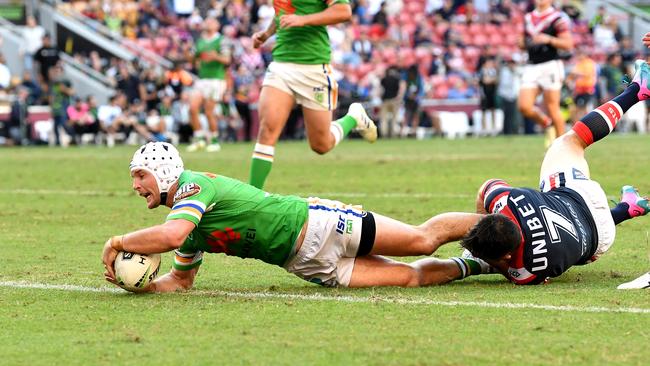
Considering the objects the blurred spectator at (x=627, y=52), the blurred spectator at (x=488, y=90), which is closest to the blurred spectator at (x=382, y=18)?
the blurred spectator at (x=488, y=90)

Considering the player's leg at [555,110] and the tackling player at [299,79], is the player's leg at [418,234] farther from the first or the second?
the player's leg at [555,110]

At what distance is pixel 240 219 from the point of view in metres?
7.32

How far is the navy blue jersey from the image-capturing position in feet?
24.1

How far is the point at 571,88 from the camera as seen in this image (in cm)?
3616

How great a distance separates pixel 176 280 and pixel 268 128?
4336 millimetres

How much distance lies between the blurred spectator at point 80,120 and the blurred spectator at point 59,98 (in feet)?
0.47

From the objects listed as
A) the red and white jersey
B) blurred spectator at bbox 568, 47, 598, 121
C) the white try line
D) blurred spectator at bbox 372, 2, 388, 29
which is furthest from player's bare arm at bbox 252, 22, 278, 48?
blurred spectator at bbox 372, 2, 388, 29

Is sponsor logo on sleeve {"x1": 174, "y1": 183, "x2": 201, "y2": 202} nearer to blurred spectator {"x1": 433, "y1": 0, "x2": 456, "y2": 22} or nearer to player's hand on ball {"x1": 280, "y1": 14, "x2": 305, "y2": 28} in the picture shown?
player's hand on ball {"x1": 280, "y1": 14, "x2": 305, "y2": 28}

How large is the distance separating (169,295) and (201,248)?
378 millimetres

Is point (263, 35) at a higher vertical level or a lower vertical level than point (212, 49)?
higher

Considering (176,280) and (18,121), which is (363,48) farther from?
(176,280)

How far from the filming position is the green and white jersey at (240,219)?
723 centimetres

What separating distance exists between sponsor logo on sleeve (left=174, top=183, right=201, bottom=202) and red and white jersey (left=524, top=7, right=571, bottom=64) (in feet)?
41.2

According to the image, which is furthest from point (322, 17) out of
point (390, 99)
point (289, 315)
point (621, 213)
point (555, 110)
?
point (390, 99)
